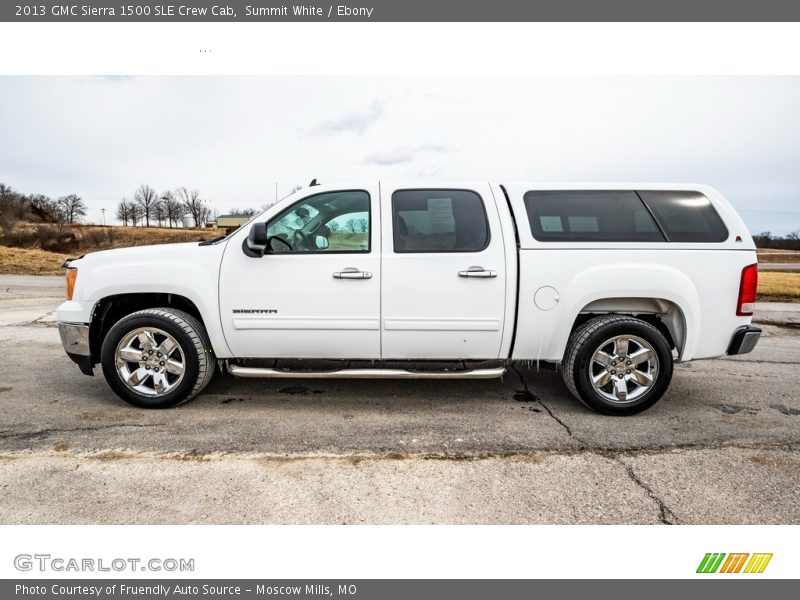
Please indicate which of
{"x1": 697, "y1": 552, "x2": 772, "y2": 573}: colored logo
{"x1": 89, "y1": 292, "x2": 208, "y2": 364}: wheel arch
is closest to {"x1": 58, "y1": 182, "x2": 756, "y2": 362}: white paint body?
{"x1": 89, "y1": 292, "x2": 208, "y2": 364}: wheel arch

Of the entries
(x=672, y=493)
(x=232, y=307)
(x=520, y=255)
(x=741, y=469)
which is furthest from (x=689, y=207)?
(x=232, y=307)

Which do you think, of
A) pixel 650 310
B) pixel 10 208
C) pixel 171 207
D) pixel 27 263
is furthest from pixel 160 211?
pixel 650 310

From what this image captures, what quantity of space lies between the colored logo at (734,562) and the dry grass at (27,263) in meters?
21.8

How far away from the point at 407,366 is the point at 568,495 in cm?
173

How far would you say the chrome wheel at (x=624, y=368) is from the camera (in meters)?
3.91

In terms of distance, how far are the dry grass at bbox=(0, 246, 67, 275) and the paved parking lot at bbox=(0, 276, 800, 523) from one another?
17.0 m

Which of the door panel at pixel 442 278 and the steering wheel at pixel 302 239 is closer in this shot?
the door panel at pixel 442 278

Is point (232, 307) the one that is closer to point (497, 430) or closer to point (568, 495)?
point (497, 430)

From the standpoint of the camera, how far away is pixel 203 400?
4227 mm

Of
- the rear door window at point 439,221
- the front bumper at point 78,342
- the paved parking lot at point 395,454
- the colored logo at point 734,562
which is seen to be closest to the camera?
the colored logo at point 734,562

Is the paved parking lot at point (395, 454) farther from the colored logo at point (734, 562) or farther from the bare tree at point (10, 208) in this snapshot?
the bare tree at point (10, 208)

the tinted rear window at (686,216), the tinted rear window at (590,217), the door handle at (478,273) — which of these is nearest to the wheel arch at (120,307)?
the door handle at (478,273)

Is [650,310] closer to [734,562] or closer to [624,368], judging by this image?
[624,368]

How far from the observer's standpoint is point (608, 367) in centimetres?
395
